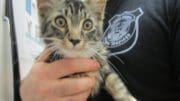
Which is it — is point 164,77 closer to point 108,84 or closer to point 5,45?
point 108,84

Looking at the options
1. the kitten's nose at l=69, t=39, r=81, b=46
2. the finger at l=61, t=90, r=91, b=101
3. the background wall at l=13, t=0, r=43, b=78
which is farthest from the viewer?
the background wall at l=13, t=0, r=43, b=78

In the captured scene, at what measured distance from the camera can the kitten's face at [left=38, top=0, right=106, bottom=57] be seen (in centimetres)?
69

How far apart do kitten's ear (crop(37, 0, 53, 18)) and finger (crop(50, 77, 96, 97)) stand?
0.16 metres

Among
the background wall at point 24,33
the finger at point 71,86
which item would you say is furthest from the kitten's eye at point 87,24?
the background wall at point 24,33

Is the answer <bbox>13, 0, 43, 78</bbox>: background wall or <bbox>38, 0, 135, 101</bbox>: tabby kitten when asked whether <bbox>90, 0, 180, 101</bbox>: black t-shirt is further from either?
<bbox>13, 0, 43, 78</bbox>: background wall

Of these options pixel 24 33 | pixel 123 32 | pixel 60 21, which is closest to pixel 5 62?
pixel 24 33

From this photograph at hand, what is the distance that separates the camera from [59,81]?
0.80m

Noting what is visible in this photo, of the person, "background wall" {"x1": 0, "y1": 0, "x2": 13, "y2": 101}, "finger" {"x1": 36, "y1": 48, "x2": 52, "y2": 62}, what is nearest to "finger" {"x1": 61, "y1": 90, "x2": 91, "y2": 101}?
the person

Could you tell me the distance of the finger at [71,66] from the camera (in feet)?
2.49

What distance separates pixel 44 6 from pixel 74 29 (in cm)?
9

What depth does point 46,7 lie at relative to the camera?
0.74m

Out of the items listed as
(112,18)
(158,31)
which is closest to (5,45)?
(112,18)

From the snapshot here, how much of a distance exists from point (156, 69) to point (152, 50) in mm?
47

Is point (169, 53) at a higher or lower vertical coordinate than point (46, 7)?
lower
